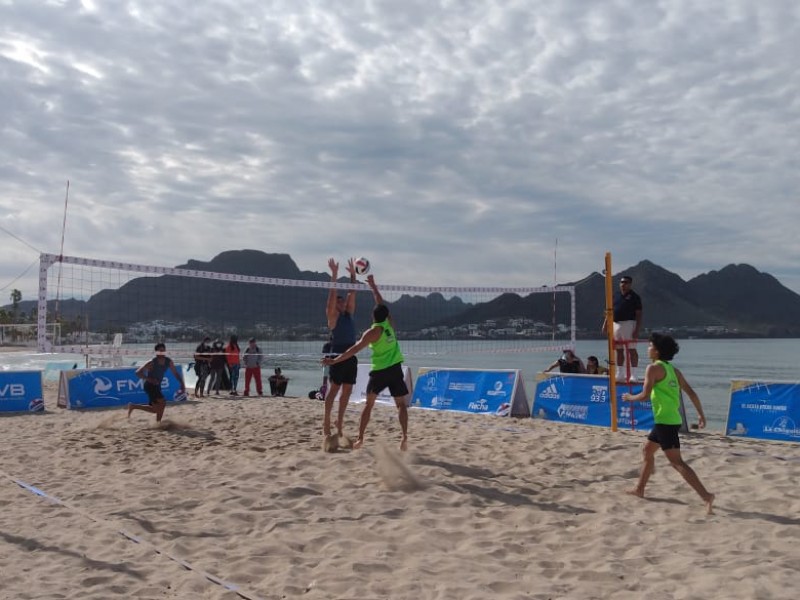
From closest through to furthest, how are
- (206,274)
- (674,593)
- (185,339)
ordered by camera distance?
(674,593), (206,274), (185,339)

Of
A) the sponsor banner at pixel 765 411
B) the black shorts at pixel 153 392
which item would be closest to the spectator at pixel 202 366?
the black shorts at pixel 153 392

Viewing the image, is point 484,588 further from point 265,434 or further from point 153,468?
point 265,434

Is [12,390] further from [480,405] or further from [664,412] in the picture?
[664,412]

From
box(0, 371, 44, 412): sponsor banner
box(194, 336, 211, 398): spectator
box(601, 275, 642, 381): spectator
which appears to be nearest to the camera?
box(601, 275, 642, 381): spectator

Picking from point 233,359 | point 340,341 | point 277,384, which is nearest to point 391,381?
point 340,341

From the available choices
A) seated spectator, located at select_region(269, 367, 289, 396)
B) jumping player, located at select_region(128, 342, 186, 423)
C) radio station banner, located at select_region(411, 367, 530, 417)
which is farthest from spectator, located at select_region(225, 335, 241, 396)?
jumping player, located at select_region(128, 342, 186, 423)

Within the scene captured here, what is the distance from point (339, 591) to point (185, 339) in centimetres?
2456

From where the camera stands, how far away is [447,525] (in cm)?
466

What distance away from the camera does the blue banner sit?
917 centimetres

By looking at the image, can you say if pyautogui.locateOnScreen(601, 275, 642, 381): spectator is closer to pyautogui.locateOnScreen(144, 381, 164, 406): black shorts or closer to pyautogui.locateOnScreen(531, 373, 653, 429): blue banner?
pyautogui.locateOnScreen(531, 373, 653, 429): blue banner

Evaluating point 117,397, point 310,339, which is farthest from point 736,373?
point 117,397

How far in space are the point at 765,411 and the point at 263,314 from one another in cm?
1678

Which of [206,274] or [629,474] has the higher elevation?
[206,274]

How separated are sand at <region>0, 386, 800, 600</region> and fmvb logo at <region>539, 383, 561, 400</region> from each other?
2232mm
